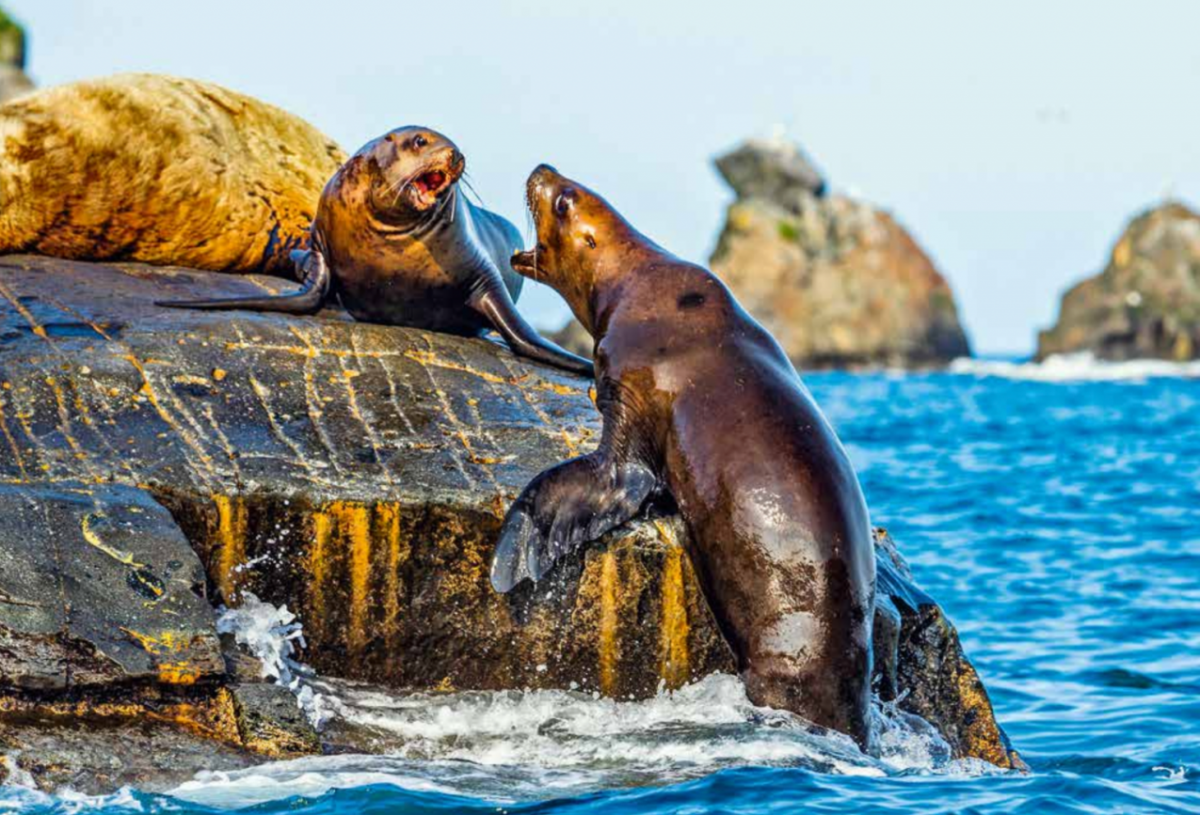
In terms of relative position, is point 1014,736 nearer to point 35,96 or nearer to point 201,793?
point 201,793

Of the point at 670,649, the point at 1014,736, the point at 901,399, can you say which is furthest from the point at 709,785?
the point at 901,399

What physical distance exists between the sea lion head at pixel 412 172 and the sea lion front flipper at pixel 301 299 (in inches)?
15.7

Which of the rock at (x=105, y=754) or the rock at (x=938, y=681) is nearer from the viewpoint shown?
the rock at (x=105, y=754)

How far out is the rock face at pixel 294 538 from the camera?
584 centimetres

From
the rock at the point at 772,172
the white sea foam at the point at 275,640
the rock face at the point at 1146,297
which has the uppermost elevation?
the rock at the point at 772,172

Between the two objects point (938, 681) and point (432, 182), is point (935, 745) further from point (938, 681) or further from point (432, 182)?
point (432, 182)

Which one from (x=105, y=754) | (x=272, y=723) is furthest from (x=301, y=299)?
(x=105, y=754)

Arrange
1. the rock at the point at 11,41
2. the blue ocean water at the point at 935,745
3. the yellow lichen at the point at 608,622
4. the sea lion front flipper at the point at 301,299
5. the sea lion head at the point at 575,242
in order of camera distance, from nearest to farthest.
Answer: the blue ocean water at the point at 935,745 < the yellow lichen at the point at 608,622 < the sea lion head at the point at 575,242 < the sea lion front flipper at the point at 301,299 < the rock at the point at 11,41

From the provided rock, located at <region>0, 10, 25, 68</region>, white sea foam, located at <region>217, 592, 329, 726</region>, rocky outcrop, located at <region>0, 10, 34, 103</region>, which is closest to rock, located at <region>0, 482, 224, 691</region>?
white sea foam, located at <region>217, 592, 329, 726</region>

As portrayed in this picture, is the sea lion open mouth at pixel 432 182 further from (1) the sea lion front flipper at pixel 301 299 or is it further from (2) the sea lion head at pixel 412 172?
(1) the sea lion front flipper at pixel 301 299

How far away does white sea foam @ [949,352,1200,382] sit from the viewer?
64.1 m

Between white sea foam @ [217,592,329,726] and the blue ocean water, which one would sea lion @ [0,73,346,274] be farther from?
the blue ocean water

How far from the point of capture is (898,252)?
84062 mm

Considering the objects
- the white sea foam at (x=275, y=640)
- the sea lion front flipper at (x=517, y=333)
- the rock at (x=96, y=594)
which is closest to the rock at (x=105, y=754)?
the rock at (x=96, y=594)
